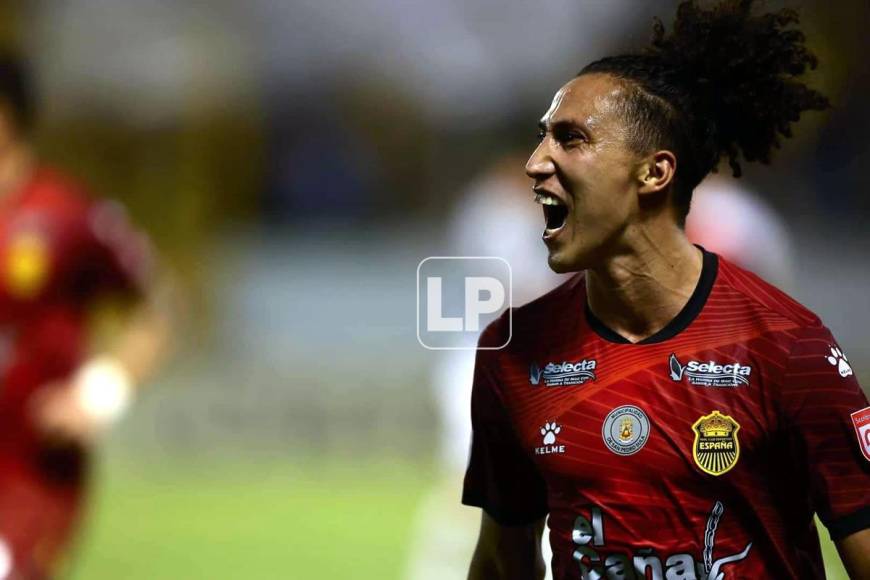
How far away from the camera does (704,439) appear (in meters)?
2.45

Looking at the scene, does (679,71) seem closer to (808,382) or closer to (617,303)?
(617,303)

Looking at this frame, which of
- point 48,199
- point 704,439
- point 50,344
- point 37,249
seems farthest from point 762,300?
point 48,199

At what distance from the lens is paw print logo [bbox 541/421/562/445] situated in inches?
101

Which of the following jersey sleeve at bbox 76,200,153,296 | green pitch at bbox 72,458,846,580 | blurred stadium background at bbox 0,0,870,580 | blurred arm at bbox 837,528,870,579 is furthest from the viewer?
blurred stadium background at bbox 0,0,870,580

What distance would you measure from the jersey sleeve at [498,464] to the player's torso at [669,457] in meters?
0.09

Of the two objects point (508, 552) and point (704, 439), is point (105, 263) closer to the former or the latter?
point (508, 552)

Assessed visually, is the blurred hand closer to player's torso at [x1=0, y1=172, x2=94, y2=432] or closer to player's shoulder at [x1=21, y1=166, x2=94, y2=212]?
player's torso at [x1=0, y1=172, x2=94, y2=432]

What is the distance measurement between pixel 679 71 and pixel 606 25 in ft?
Answer: 23.4

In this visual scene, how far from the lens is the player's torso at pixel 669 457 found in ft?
8.00

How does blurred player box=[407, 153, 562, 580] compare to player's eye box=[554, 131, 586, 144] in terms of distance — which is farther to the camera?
blurred player box=[407, 153, 562, 580]

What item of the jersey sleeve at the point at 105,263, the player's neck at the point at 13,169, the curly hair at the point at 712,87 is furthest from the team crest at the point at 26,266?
the curly hair at the point at 712,87

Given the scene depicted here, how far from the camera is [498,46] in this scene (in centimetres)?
1027

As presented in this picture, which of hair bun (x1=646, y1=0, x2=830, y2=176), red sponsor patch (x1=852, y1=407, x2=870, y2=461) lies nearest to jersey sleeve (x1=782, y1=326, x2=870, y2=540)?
red sponsor patch (x1=852, y1=407, x2=870, y2=461)

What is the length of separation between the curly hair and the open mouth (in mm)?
177
